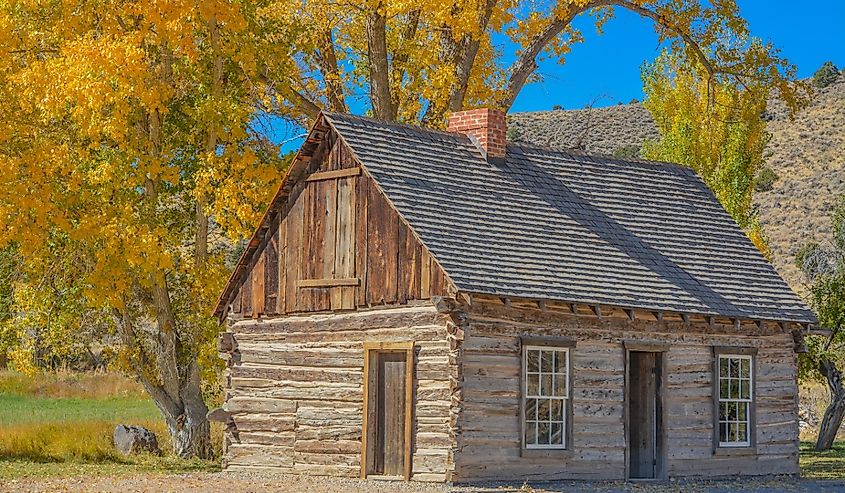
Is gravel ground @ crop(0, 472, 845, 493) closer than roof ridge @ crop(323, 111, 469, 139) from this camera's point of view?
Yes

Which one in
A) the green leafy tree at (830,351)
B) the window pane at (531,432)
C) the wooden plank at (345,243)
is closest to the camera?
the window pane at (531,432)

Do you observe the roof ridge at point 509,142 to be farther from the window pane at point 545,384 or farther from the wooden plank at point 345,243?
the window pane at point 545,384

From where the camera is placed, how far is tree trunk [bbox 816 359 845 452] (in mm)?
30984

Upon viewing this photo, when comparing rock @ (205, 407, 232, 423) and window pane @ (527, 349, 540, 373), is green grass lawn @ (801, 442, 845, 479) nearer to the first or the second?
window pane @ (527, 349, 540, 373)

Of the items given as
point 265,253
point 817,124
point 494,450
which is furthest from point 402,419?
point 817,124

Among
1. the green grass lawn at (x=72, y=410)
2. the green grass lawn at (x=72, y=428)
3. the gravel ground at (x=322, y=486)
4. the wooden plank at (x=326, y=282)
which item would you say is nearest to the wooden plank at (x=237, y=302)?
the wooden plank at (x=326, y=282)

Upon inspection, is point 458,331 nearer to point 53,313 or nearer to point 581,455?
point 581,455

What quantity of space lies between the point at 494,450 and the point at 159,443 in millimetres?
11843

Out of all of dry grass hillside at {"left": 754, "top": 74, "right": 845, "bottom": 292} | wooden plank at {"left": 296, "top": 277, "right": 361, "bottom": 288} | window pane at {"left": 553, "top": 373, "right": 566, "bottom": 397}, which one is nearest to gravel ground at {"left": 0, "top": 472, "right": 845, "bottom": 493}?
window pane at {"left": 553, "top": 373, "right": 566, "bottom": 397}

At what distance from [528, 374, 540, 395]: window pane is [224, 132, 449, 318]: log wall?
2154 mm

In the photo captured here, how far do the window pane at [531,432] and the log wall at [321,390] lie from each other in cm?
158

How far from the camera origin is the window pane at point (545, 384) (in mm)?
20531

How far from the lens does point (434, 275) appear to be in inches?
777

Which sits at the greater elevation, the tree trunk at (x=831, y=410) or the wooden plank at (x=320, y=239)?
the wooden plank at (x=320, y=239)
